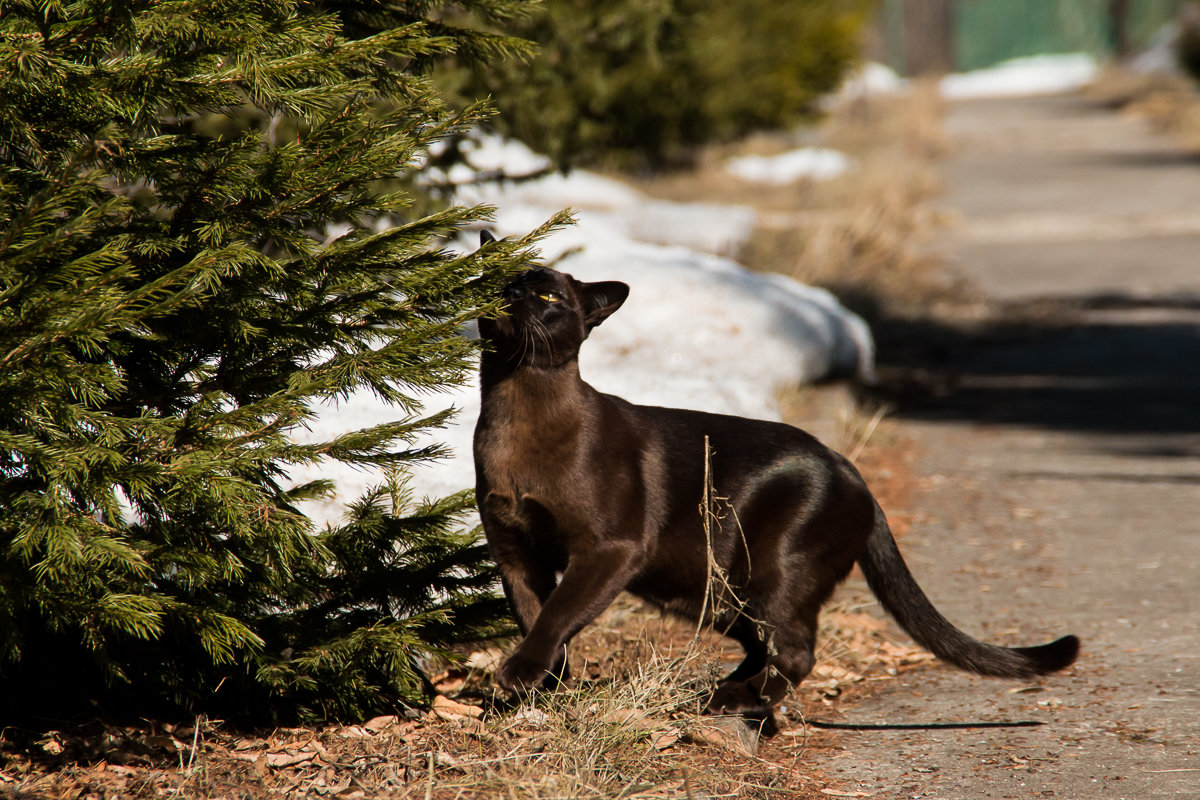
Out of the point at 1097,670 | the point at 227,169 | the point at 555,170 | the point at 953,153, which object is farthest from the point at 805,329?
the point at 953,153

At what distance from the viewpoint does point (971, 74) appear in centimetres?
5144

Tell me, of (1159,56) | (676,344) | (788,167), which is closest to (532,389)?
(676,344)

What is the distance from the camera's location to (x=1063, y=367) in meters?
7.86

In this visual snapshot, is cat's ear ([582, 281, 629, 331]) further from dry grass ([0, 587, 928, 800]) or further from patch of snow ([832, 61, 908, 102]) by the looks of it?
patch of snow ([832, 61, 908, 102])

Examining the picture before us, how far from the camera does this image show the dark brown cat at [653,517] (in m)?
2.97

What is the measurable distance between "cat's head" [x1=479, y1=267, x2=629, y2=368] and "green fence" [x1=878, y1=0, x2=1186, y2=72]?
50.0 m

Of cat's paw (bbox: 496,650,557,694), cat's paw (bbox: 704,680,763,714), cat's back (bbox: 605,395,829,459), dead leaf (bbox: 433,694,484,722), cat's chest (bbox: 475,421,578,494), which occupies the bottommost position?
dead leaf (bbox: 433,694,484,722)

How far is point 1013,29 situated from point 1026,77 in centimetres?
615

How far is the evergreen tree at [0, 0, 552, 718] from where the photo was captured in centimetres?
235

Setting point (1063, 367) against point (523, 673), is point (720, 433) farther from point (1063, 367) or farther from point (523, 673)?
point (1063, 367)

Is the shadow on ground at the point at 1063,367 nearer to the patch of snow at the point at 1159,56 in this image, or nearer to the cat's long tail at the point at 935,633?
the cat's long tail at the point at 935,633

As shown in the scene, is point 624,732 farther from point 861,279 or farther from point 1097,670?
point 861,279

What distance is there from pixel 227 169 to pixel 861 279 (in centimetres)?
810

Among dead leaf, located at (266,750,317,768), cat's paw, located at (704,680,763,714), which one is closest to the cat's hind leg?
cat's paw, located at (704,680,763,714)
